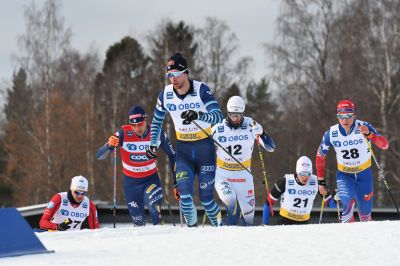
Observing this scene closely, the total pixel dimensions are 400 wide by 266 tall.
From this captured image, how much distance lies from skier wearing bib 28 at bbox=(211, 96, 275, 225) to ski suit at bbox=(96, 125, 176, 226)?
870mm

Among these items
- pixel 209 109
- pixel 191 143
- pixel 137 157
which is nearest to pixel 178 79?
pixel 209 109

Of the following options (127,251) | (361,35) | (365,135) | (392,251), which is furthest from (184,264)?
(361,35)

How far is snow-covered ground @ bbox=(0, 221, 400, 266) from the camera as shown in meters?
5.18

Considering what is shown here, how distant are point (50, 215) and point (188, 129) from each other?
289 cm

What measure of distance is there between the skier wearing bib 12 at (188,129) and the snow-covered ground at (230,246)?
188 cm

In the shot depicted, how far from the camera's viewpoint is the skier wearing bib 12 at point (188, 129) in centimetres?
848

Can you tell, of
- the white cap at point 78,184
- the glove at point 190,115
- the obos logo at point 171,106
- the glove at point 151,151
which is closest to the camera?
Result: the glove at point 190,115

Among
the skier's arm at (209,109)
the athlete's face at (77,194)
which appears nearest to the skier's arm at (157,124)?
the skier's arm at (209,109)

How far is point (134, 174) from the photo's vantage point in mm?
10562

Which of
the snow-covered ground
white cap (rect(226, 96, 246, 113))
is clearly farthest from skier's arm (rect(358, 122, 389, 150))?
the snow-covered ground

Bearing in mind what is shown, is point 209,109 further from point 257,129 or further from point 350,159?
point 350,159

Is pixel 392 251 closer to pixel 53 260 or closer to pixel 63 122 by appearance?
pixel 53 260

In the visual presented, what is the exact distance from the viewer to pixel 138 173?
10.5 m

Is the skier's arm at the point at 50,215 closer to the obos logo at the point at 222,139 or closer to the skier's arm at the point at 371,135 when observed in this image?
the obos logo at the point at 222,139
